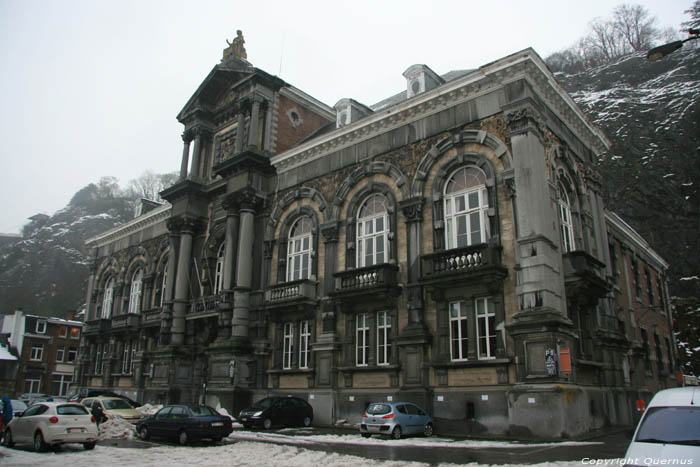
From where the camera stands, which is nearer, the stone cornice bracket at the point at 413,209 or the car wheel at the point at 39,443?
the car wheel at the point at 39,443

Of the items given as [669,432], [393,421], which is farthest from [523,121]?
[669,432]

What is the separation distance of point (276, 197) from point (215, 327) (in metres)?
9.40

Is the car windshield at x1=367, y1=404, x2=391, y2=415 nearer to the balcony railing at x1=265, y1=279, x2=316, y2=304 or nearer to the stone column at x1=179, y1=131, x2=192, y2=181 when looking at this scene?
the balcony railing at x1=265, y1=279, x2=316, y2=304

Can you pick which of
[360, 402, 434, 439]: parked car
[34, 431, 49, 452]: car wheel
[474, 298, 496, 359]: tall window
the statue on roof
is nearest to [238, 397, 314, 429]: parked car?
[360, 402, 434, 439]: parked car

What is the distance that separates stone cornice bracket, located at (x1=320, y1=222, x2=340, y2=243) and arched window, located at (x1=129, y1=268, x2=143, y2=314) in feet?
71.4

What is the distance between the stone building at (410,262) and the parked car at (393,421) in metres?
1.94

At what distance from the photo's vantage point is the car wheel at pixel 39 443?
1628cm

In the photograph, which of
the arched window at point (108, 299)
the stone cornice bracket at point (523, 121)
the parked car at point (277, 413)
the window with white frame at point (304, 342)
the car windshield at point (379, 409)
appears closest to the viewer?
the car windshield at point (379, 409)

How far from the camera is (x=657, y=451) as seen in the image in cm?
774


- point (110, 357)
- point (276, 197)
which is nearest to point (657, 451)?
point (276, 197)

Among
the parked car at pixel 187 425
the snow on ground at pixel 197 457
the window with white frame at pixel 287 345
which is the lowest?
the snow on ground at pixel 197 457

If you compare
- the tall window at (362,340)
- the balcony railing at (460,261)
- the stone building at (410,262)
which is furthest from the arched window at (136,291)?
the balcony railing at (460,261)

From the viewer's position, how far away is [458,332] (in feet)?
72.2

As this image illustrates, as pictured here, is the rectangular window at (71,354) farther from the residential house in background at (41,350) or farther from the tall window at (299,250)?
the tall window at (299,250)
